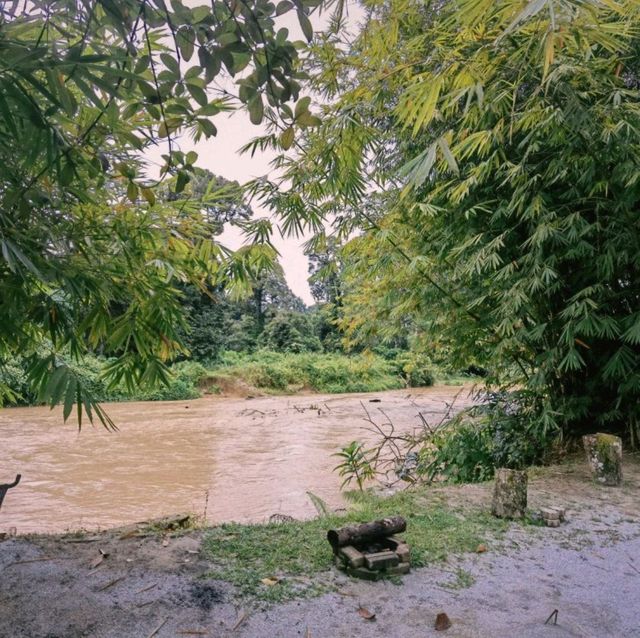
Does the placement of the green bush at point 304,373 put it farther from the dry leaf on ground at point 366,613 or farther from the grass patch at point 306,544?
the dry leaf on ground at point 366,613

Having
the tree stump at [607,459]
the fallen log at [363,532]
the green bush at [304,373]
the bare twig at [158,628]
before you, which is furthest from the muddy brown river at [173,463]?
the green bush at [304,373]

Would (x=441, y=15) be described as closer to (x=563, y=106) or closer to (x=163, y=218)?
(x=563, y=106)

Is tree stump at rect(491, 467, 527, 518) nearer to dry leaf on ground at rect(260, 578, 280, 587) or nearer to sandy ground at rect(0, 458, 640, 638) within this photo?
sandy ground at rect(0, 458, 640, 638)

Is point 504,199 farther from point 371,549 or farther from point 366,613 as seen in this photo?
point 366,613

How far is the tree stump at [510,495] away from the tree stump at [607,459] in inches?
42.5

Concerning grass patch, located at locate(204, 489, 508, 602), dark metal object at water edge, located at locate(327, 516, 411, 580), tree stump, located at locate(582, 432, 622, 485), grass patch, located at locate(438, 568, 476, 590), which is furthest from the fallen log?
tree stump, located at locate(582, 432, 622, 485)

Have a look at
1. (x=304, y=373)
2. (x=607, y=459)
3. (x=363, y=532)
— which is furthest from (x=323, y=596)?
(x=304, y=373)

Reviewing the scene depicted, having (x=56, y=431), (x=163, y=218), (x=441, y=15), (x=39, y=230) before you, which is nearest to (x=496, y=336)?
(x=441, y=15)

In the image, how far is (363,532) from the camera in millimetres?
A: 2141

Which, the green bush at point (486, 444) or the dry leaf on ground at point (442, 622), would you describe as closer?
the dry leaf on ground at point (442, 622)

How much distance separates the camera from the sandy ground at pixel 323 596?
166 centimetres

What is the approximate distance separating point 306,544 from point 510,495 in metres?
1.24

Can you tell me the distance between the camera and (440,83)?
1173 mm

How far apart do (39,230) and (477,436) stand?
4.22 metres
